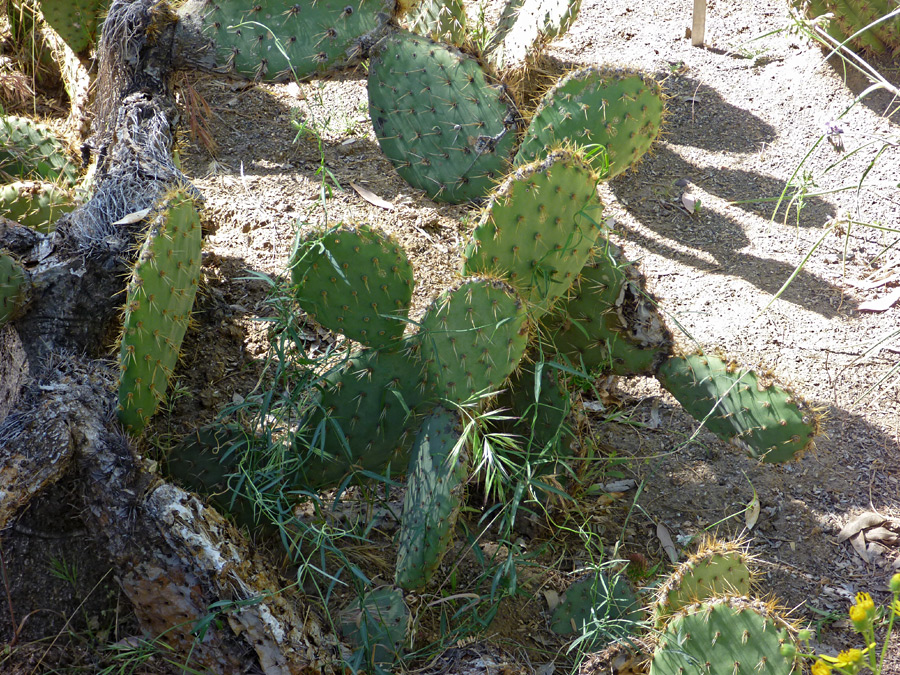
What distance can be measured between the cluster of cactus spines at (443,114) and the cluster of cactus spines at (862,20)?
7.09 feet

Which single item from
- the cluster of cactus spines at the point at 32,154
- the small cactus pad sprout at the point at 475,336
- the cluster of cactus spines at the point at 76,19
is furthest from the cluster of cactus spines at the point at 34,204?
the small cactus pad sprout at the point at 475,336

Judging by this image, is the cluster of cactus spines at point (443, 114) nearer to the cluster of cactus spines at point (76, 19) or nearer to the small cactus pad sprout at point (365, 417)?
the small cactus pad sprout at point (365, 417)

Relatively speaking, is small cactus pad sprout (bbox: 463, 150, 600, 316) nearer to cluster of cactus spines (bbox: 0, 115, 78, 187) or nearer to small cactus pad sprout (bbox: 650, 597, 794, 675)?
small cactus pad sprout (bbox: 650, 597, 794, 675)

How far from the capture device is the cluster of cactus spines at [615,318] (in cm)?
204

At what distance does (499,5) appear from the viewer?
4215mm

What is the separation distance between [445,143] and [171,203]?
3.53 ft

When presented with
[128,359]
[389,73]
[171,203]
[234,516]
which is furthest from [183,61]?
[234,516]

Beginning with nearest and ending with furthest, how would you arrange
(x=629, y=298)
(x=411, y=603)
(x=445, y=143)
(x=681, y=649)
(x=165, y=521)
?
(x=681, y=649) → (x=165, y=521) → (x=411, y=603) → (x=629, y=298) → (x=445, y=143)

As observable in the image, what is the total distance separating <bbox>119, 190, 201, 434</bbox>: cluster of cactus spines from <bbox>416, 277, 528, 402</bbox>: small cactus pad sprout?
731mm

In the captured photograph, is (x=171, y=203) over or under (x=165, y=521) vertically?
over

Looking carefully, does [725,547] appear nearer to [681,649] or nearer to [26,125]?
[681,649]

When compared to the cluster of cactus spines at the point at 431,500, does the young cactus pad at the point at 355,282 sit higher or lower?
higher

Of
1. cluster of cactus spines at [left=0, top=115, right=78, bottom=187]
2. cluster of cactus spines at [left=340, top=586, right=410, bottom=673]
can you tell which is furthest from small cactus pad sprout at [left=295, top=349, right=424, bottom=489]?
cluster of cactus spines at [left=0, top=115, right=78, bottom=187]

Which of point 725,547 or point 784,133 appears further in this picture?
point 784,133
